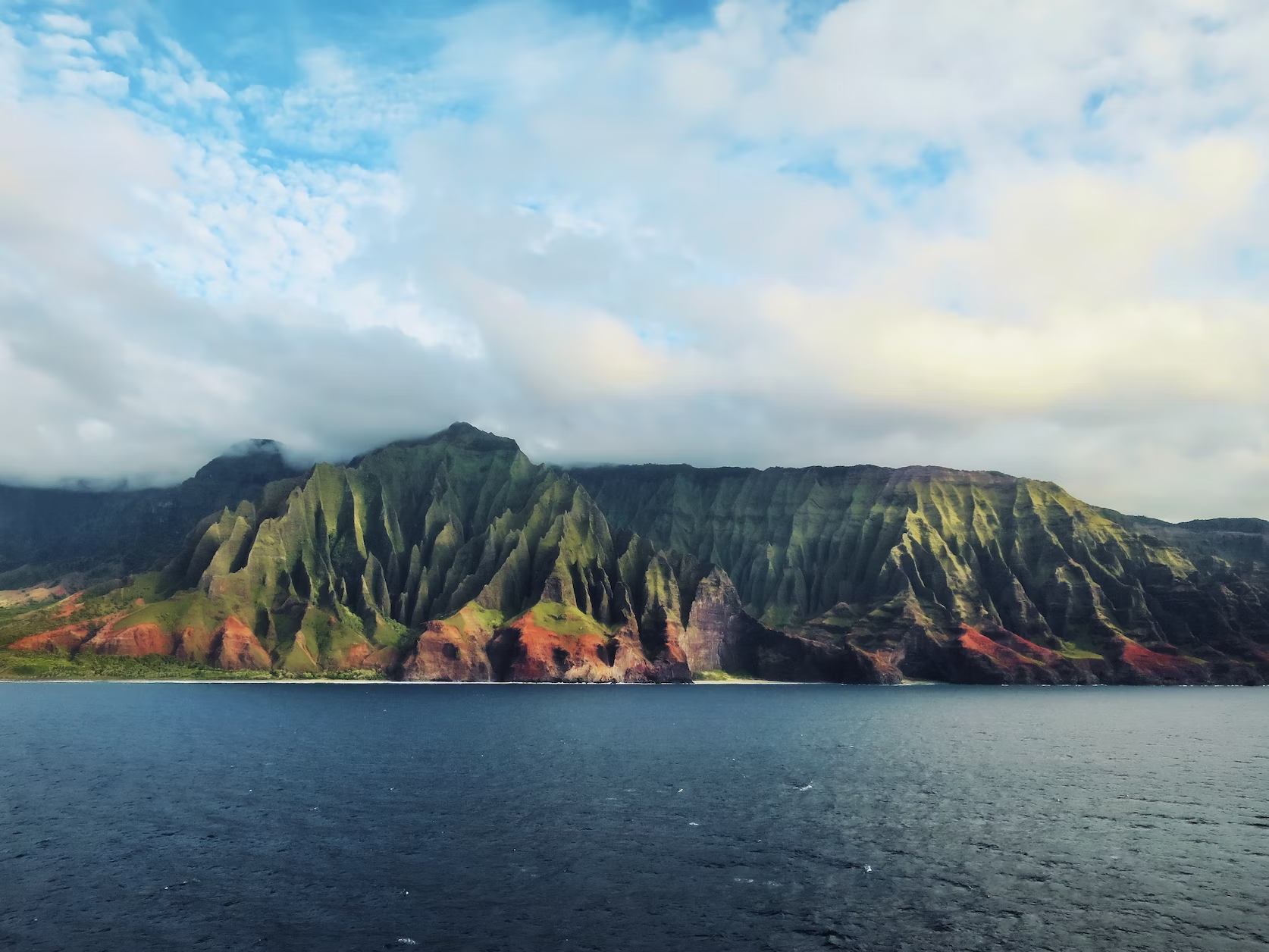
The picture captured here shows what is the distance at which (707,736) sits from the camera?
548 ft

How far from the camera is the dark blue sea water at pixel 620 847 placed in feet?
192

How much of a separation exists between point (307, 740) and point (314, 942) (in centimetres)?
10400

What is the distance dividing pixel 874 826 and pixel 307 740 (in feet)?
349

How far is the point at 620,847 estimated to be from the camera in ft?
257

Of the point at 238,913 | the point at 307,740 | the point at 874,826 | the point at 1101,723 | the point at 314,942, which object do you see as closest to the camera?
the point at 314,942

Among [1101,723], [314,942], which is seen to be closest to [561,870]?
[314,942]

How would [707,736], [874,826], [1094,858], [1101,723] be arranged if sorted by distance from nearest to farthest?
1. [1094,858]
2. [874,826]
3. [707,736]
4. [1101,723]

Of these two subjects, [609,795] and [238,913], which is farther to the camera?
[609,795]

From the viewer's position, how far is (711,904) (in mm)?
63406

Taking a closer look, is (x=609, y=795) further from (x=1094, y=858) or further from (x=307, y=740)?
(x=307, y=740)

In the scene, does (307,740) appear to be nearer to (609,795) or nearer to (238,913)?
(609,795)

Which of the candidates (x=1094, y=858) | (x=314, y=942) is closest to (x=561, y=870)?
(x=314, y=942)

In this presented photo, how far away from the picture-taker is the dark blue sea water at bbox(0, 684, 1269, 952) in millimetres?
58375

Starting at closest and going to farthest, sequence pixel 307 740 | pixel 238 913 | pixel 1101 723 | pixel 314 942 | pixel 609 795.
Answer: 1. pixel 314 942
2. pixel 238 913
3. pixel 609 795
4. pixel 307 740
5. pixel 1101 723
